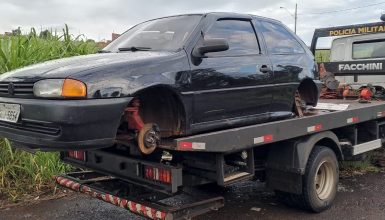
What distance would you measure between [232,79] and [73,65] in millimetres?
1574

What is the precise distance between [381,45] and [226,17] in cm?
476

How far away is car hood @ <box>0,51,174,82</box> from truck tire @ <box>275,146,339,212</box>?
225cm

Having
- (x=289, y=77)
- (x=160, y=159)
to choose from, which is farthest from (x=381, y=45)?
(x=160, y=159)

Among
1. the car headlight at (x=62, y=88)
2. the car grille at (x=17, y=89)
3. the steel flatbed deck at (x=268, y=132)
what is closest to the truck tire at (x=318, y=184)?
the steel flatbed deck at (x=268, y=132)

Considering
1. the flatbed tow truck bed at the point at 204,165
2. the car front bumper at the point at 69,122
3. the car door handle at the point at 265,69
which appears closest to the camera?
the car front bumper at the point at 69,122

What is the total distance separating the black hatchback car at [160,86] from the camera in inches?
134

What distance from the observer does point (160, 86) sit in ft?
12.5

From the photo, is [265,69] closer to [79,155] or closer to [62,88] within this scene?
[79,155]

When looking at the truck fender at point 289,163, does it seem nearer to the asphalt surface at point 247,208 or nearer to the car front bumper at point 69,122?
the asphalt surface at point 247,208

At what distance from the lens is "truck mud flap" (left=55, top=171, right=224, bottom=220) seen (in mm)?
3914

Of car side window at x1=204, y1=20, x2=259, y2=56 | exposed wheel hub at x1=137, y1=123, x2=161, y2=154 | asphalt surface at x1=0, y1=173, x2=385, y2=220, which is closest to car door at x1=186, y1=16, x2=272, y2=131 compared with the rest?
car side window at x1=204, y1=20, x2=259, y2=56

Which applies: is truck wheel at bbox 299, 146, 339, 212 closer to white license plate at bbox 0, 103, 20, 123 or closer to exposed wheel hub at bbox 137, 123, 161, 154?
exposed wheel hub at bbox 137, 123, 161, 154

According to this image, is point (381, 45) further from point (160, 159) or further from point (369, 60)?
point (160, 159)

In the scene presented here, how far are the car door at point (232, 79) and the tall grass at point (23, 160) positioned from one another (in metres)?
3.00
